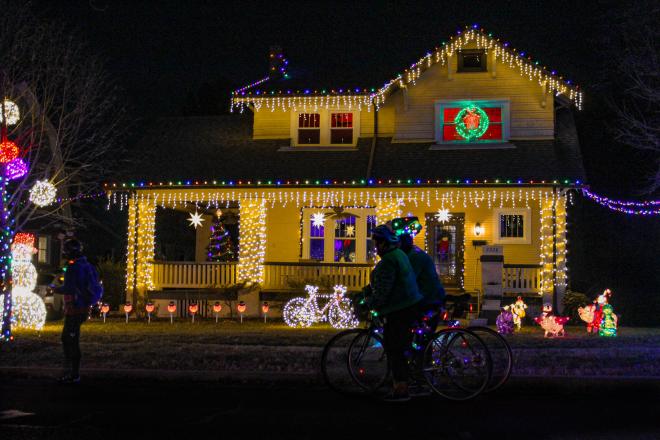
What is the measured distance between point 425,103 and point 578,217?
301 inches

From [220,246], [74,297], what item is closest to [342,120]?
[220,246]

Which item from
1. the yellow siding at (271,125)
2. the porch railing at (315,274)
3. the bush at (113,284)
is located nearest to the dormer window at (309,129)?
the yellow siding at (271,125)

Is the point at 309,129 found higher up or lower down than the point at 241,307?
higher up

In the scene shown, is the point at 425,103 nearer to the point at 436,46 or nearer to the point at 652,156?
the point at 436,46

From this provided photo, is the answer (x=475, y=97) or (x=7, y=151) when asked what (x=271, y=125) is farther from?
(x=7, y=151)

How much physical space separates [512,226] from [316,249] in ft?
18.4

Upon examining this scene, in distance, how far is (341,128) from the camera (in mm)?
23781

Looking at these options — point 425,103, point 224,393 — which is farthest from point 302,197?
point 224,393

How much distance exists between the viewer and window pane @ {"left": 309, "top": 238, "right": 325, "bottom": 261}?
79.3 feet

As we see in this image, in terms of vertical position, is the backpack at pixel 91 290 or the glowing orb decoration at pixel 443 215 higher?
the glowing orb decoration at pixel 443 215

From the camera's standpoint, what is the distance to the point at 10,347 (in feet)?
45.3

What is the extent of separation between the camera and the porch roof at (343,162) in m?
21.0

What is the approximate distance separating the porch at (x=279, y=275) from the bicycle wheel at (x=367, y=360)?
12305mm

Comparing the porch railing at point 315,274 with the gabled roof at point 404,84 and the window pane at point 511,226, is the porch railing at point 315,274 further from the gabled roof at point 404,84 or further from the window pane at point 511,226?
the gabled roof at point 404,84
